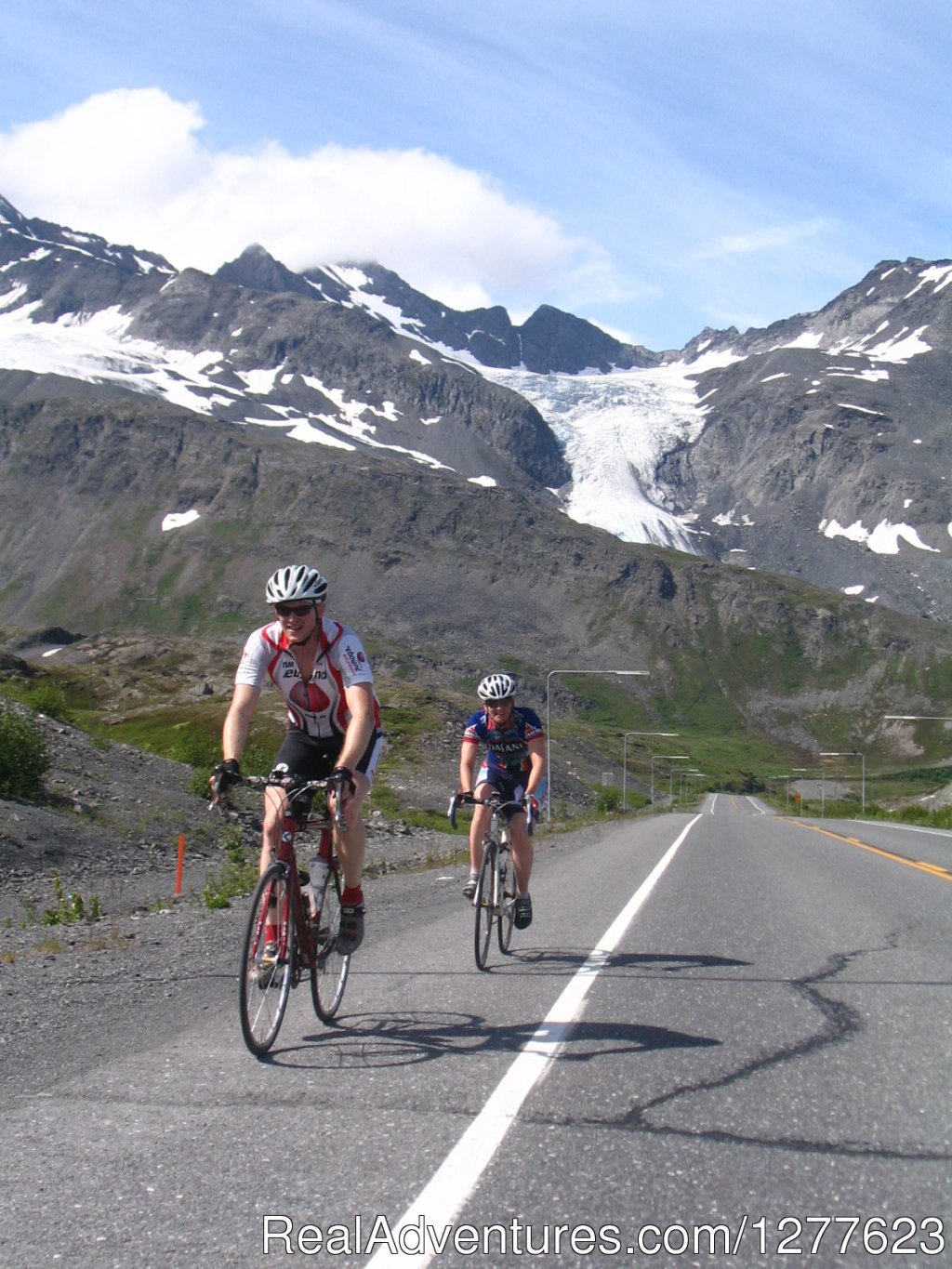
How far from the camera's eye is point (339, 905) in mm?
7156

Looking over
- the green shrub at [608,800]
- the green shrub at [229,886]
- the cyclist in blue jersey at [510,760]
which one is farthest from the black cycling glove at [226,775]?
the green shrub at [608,800]

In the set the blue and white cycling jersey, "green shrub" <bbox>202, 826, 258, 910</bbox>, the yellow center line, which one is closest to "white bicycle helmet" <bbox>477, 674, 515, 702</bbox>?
the blue and white cycling jersey

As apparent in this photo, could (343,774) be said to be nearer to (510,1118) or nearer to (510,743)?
(510,1118)

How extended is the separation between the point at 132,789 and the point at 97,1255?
109ft

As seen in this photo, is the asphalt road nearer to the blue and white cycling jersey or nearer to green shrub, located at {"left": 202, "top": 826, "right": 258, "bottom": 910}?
the blue and white cycling jersey

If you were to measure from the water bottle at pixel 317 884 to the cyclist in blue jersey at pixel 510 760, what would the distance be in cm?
284

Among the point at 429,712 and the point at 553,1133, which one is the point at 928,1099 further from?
the point at 429,712

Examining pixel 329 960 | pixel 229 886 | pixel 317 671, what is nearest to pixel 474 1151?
pixel 329 960

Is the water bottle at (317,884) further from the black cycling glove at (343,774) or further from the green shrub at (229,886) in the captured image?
the green shrub at (229,886)

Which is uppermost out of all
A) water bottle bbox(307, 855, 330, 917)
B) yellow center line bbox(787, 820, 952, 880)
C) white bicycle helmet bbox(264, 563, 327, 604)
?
white bicycle helmet bbox(264, 563, 327, 604)

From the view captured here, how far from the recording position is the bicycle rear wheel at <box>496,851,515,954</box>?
9.59 metres

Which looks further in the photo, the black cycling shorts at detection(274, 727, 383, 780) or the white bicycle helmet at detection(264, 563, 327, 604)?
the black cycling shorts at detection(274, 727, 383, 780)

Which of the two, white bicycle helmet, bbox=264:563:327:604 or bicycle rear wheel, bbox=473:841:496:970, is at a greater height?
white bicycle helmet, bbox=264:563:327:604

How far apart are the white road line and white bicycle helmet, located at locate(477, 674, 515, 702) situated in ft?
8.57
